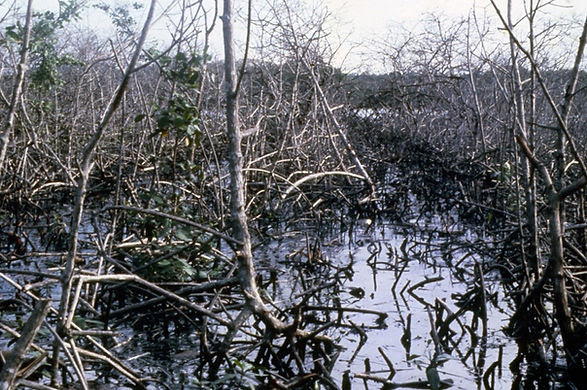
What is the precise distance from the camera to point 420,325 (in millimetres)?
4332

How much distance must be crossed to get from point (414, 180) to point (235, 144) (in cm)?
649

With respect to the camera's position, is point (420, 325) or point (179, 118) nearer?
point (179, 118)

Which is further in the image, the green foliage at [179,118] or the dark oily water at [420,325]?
the green foliage at [179,118]

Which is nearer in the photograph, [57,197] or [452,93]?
[57,197]

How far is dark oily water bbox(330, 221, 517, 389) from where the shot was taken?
3.48m

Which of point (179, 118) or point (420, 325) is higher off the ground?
point (179, 118)

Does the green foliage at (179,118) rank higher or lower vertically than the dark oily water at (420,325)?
higher

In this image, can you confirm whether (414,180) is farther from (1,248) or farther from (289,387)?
(289,387)

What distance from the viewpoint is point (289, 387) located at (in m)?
2.90

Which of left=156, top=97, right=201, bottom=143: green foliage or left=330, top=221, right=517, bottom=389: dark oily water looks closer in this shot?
left=330, top=221, right=517, bottom=389: dark oily water

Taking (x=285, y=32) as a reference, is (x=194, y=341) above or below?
below

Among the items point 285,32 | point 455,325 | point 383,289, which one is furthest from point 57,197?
point 455,325

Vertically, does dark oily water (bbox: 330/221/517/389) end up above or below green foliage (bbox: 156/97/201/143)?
below

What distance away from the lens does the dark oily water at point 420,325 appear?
3.48 m
